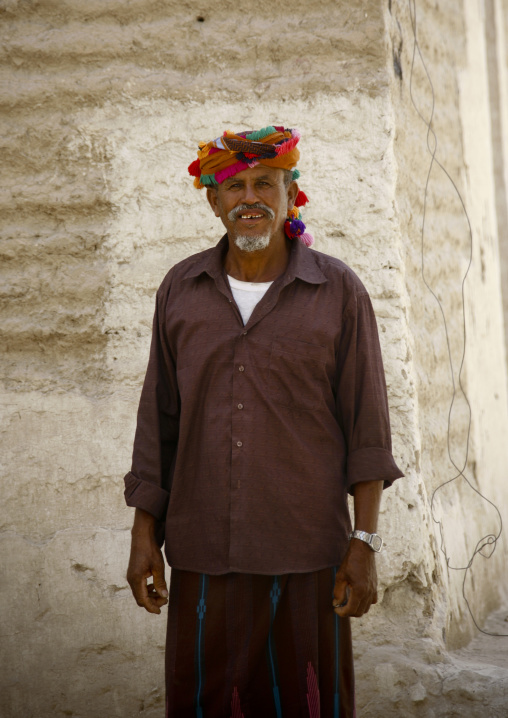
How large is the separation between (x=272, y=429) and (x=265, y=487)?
16cm

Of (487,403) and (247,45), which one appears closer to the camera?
(247,45)

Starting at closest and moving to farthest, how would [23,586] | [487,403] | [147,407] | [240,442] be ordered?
1. [240,442]
2. [147,407]
3. [23,586]
4. [487,403]

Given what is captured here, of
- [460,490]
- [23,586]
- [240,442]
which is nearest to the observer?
[240,442]

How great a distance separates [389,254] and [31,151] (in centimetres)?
160

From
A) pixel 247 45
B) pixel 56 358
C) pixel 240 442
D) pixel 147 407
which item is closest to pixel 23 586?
pixel 56 358

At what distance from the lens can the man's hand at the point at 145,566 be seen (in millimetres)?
2312

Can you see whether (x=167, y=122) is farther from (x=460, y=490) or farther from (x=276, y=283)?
(x=460, y=490)

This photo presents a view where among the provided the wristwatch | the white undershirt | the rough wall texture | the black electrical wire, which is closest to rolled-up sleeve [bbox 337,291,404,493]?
the wristwatch

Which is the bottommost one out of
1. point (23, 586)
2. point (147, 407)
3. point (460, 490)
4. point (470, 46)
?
point (23, 586)

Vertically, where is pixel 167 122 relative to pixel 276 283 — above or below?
above

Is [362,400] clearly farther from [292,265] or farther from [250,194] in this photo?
[250,194]

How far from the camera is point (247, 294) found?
240cm

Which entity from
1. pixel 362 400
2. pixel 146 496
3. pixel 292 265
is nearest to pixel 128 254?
pixel 292 265

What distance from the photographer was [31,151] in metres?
3.50
